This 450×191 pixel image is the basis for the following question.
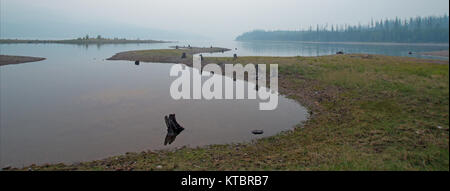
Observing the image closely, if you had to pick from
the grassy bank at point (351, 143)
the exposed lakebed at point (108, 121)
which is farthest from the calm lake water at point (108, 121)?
the grassy bank at point (351, 143)

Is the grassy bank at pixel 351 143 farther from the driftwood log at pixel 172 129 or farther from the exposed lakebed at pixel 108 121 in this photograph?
the driftwood log at pixel 172 129

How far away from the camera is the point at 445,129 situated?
14211 mm

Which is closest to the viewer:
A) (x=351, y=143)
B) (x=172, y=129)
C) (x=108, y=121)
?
(x=351, y=143)

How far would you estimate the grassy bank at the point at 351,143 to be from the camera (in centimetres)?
1123

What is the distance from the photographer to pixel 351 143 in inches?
539

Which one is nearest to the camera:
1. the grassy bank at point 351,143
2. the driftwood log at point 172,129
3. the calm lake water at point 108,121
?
the grassy bank at point 351,143

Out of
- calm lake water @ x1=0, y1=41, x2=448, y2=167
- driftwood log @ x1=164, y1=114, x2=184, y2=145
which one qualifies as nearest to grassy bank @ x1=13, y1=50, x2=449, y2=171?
calm lake water @ x1=0, y1=41, x2=448, y2=167

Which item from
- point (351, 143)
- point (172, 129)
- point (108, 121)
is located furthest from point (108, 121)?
point (351, 143)

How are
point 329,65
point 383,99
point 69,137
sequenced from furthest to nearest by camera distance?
point 329,65 < point 383,99 < point 69,137

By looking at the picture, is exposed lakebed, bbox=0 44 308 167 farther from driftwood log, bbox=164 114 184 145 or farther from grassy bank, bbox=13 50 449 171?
grassy bank, bbox=13 50 449 171

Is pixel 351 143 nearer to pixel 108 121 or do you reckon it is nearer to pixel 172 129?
pixel 172 129
